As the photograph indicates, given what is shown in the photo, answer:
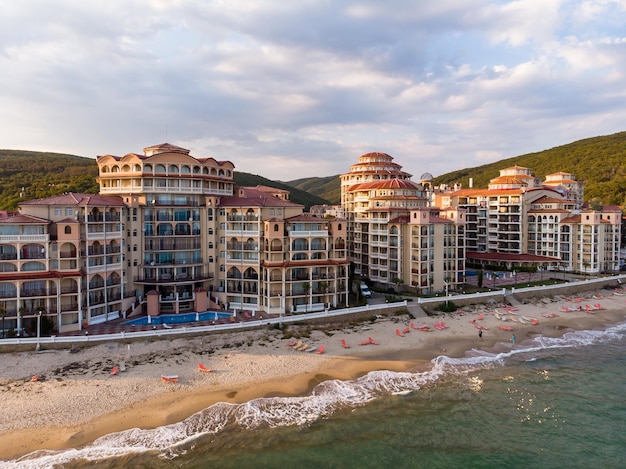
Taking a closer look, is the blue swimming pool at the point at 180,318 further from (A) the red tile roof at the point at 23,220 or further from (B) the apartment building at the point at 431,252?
(B) the apartment building at the point at 431,252

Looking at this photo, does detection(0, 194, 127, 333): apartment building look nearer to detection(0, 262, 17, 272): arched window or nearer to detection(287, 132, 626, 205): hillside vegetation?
detection(0, 262, 17, 272): arched window

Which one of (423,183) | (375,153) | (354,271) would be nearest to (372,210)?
(354,271)

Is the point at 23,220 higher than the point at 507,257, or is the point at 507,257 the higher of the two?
the point at 23,220

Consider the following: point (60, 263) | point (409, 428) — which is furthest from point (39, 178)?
point (409, 428)

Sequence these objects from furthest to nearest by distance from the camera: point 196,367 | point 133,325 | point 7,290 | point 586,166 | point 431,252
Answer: point 586,166, point 431,252, point 133,325, point 7,290, point 196,367

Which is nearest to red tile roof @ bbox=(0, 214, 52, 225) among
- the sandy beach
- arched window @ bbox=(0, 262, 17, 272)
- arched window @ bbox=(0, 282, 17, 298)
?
arched window @ bbox=(0, 262, 17, 272)

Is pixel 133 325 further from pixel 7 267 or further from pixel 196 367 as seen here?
pixel 7 267

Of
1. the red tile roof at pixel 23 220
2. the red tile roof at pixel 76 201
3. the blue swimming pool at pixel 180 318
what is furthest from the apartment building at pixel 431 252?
the red tile roof at pixel 23 220
